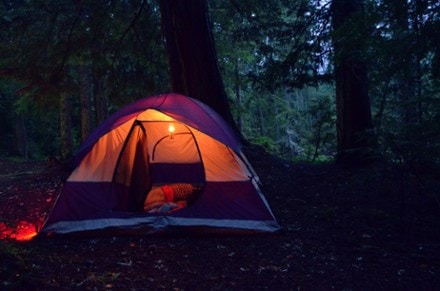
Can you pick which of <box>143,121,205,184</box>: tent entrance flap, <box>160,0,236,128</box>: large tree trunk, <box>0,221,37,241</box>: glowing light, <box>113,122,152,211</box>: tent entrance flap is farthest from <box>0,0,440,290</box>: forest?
<box>143,121,205,184</box>: tent entrance flap

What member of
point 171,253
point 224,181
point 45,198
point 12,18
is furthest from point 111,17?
point 171,253

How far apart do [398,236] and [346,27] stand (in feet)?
8.70

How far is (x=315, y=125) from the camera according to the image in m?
14.4

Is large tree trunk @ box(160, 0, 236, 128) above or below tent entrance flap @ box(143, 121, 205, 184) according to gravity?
above

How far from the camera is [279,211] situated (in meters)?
6.41

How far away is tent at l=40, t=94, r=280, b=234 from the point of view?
5.25 metres

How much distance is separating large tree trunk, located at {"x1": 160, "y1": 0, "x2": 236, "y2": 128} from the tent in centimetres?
165

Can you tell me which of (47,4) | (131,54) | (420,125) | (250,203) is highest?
(47,4)

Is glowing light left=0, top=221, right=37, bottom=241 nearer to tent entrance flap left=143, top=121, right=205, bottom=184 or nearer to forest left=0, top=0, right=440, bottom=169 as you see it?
tent entrance flap left=143, top=121, right=205, bottom=184

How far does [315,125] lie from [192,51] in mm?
7395

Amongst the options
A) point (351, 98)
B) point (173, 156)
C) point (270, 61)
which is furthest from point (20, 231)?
point (270, 61)

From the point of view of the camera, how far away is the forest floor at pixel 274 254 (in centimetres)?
386

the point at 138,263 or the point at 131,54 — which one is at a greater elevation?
the point at 131,54

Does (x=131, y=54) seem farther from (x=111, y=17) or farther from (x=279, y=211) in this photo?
(x=279, y=211)
